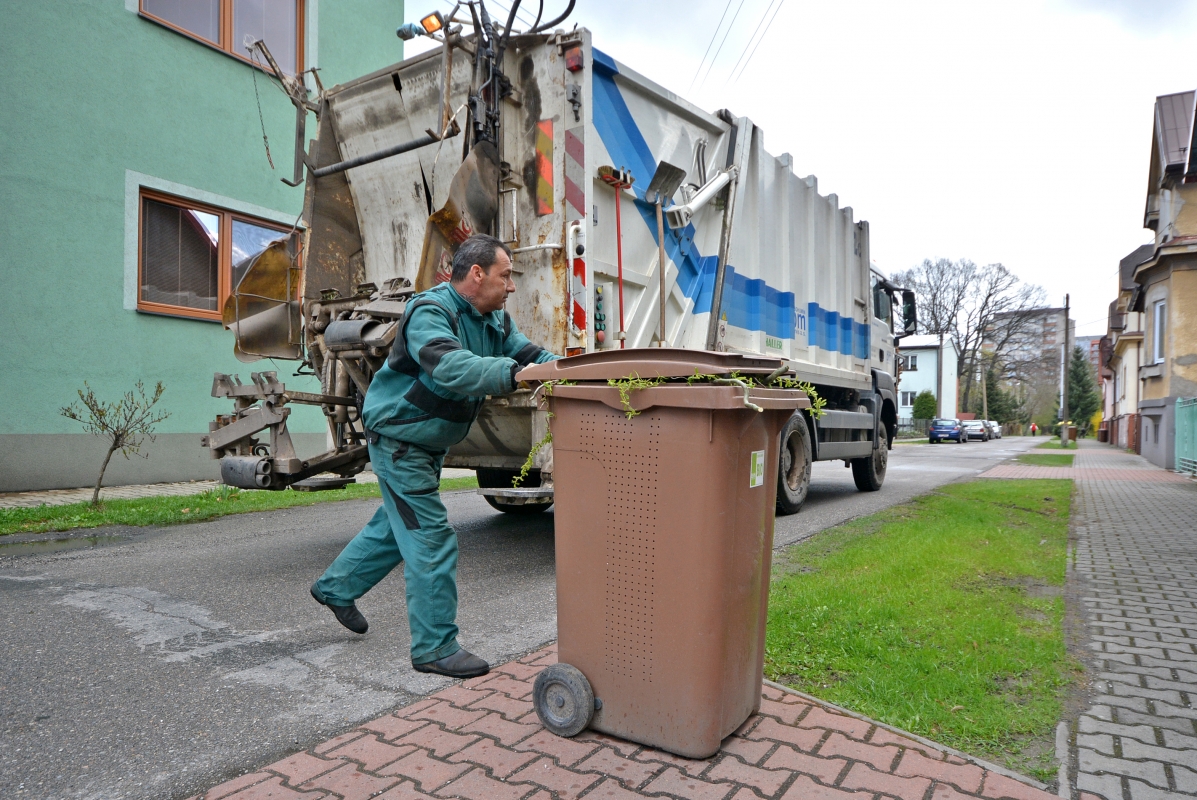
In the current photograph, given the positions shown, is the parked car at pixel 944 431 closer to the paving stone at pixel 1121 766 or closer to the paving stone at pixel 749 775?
the paving stone at pixel 1121 766

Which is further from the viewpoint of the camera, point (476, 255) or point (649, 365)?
point (476, 255)

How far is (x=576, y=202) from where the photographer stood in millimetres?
4922

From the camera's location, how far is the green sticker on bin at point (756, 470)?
2.40 meters

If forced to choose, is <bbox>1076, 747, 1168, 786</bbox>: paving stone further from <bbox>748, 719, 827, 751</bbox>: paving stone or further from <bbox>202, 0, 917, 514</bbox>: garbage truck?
<bbox>202, 0, 917, 514</bbox>: garbage truck

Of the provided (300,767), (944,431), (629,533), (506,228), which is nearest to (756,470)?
(629,533)

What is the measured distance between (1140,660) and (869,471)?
22.1 ft

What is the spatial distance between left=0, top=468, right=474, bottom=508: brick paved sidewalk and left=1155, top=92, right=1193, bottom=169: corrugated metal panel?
1936cm

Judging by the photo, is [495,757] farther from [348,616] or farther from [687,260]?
[687,260]

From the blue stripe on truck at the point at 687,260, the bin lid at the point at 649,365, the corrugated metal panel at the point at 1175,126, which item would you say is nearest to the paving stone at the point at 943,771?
the bin lid at the point at 649,365

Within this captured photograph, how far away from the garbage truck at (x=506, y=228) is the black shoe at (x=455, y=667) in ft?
4.55

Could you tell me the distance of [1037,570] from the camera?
5.09m

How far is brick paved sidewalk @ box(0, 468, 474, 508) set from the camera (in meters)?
7.71

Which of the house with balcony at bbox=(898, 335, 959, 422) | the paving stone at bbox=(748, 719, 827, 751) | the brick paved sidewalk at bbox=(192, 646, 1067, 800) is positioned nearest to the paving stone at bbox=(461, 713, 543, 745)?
the brick paved sidewalk at bbox=(192, 646, 1067, 800)

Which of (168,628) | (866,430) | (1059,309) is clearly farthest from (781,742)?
(1059,309)
